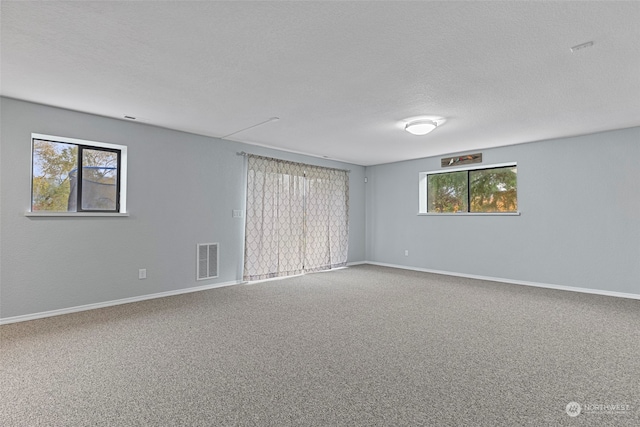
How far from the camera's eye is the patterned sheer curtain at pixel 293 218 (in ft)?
18.3

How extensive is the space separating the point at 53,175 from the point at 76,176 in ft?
0.74

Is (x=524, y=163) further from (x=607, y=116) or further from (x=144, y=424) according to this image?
(x=144, y=424)

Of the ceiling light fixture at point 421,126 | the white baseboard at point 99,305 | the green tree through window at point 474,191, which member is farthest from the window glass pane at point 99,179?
the green tree through window at point 474,191

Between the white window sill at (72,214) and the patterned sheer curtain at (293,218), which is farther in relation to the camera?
the patterned sheer curtain at (293,218)

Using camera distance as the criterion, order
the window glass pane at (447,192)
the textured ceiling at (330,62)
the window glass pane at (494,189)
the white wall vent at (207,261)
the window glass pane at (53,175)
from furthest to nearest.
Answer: the window glass pane at (447,192) < the window glass pane at (494,189) < the white wall vent at (207,261) < the window glass pane at (53,175) < the textured ceiling at (330,62)

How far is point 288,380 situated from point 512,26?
2871 millimetres

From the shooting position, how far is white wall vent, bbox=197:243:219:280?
4.96 meters

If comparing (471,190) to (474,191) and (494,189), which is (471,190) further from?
(494,189)

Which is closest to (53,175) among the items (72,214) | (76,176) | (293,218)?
(76,176)

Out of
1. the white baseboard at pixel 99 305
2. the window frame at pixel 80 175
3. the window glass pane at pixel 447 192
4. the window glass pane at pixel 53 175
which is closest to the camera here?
the white baseboard at pixel 99 305

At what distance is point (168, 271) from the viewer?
15.1 feet

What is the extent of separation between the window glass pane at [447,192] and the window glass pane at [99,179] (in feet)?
19.2

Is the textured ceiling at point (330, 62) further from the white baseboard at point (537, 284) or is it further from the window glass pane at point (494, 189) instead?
the white baseboard at point (537, 284)

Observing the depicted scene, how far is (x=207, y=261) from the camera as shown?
16.5ft
